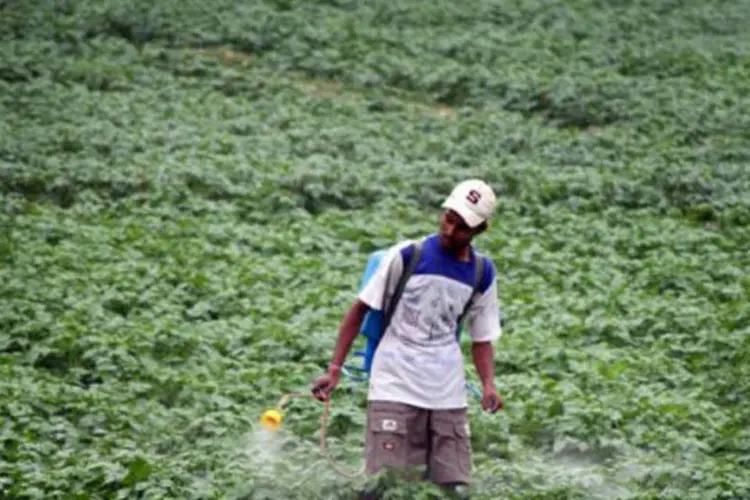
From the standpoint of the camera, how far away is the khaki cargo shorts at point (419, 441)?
7.62 meters

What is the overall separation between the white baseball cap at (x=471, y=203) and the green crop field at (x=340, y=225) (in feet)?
4.00

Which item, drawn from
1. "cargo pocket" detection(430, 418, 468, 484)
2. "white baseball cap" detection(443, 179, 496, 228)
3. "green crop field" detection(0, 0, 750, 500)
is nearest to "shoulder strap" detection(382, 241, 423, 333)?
"white baseball cap" detection(443, 179, 496, 228)

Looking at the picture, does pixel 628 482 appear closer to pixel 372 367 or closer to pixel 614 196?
pixel 372 367

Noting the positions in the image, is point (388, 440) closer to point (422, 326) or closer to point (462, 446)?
point (462, 446)

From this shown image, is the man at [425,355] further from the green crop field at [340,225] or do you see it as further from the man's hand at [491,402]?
the green crop field at [340,225]

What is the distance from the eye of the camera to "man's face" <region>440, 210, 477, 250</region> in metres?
7.51

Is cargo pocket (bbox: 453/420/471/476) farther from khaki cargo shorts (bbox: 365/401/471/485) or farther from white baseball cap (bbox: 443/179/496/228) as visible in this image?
white baseball cap (bbox: 443/179/496/228)

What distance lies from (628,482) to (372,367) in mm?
1614

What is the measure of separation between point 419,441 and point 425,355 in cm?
40

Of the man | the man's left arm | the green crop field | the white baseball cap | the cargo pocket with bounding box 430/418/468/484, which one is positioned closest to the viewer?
the white baseball cap

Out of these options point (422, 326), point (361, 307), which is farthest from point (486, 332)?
point (361, 307)

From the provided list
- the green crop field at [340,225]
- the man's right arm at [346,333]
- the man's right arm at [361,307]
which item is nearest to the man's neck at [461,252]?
the man's right arm at [361,307]

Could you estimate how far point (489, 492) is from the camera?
808cm

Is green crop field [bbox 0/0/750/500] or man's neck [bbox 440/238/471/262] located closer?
man's neck [bbox 440/238/471/262]
